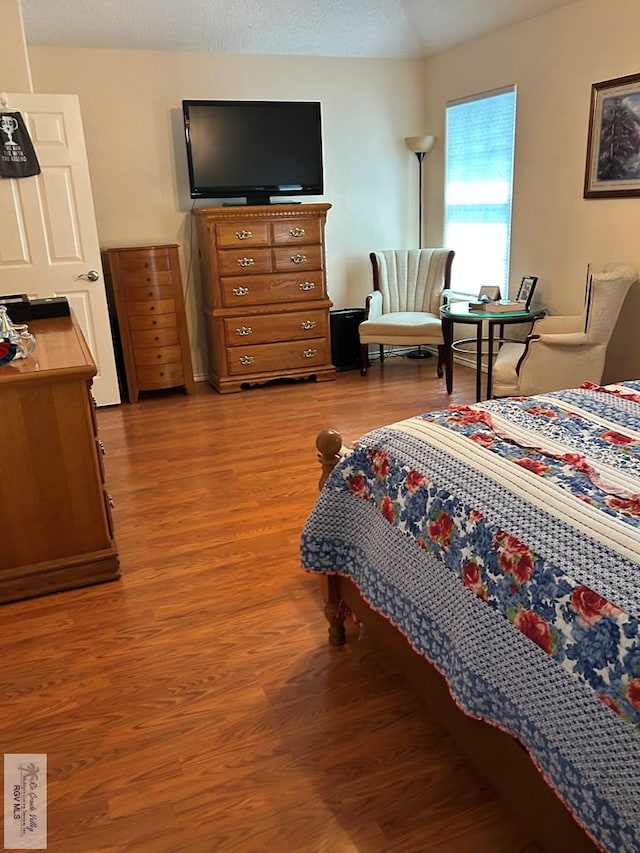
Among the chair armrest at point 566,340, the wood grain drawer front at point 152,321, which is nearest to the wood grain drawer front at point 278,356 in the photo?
the wood grain drawer front at point 152,321

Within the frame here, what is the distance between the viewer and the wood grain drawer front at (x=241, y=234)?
5.12 metres

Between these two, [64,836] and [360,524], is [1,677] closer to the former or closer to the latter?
[64,836]

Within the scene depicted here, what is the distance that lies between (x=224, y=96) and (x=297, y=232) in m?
1.19

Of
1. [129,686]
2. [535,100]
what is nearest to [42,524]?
[129,686]

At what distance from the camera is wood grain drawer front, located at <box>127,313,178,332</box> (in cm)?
511

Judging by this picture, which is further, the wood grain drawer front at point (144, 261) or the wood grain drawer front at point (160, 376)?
the wood grain drawer front at point (160, 376)

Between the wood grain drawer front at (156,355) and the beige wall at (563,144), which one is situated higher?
the beige wall at (563,144)

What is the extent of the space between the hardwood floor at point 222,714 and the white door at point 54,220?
6.84ft

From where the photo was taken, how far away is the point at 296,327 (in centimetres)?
550

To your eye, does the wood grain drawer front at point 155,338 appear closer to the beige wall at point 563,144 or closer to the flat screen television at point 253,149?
the flat screen television at point 253,149

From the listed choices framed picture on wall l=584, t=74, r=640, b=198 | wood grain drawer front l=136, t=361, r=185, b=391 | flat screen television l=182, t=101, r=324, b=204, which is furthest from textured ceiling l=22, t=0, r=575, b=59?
wood grain drawer front l=136, t=361, r=185, b=391

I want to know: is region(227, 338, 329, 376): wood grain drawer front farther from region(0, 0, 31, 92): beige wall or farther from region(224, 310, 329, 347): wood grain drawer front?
region(0, 0, 31, 92): beige wall

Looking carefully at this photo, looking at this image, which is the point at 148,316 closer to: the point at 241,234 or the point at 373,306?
the point at 241,234

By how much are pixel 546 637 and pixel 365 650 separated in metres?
1.08
